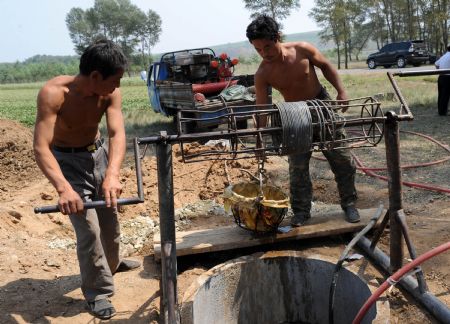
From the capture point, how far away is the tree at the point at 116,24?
64000 millimetres

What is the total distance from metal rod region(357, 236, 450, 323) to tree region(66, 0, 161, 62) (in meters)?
61.1

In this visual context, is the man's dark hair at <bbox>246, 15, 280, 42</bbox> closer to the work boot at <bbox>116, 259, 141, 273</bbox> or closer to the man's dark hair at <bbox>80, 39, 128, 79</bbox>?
the man's dark hair at <bbox>80, 39, 128, 79</bbox>

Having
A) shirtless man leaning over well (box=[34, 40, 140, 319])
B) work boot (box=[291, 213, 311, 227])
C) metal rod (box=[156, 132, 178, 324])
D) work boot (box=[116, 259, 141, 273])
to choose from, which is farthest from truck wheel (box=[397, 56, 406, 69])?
metal rod (box=[156, 132, 178, 324])

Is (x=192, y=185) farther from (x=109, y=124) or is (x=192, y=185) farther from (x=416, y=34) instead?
(x=416, y=34)

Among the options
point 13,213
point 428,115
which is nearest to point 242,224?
point 13,213

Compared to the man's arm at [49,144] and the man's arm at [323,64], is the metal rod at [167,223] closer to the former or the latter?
the man's arm at [49,144]

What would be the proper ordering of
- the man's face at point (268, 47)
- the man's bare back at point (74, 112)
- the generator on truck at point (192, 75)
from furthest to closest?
the generator on truck at point (192, 75) < the man's face at point (268, 47) < the man's bare back at point (74, 112)

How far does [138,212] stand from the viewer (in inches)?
214

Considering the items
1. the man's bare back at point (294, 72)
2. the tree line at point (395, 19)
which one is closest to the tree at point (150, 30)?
the tree line at point (395, 19)

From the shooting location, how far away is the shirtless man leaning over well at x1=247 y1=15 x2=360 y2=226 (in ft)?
13.0

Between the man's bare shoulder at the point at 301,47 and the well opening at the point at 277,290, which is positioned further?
the man's bare shoulder at the point at 301,47

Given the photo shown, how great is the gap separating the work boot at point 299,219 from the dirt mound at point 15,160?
4874 millimetres

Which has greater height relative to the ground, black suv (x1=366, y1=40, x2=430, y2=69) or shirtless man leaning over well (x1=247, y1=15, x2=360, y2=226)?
black suv (x1=366, y1=40, x2=430, y2=69)

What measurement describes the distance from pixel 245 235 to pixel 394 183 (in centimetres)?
137
